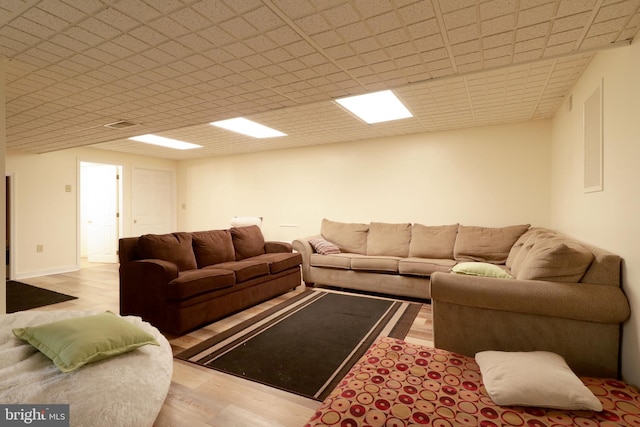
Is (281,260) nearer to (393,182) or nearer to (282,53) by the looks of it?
(393,182)

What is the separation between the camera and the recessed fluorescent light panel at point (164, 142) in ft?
15.8

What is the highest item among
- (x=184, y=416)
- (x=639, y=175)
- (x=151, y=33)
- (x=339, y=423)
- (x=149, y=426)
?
(x=151, y=33)

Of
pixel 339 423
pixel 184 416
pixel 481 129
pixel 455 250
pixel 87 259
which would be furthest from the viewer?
pixel 87 259

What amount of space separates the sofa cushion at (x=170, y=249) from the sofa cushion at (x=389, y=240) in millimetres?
2439

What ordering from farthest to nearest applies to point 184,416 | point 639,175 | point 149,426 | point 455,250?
1. point 455,250
2. point 184,416
3. point 639,175
4. point 149,426

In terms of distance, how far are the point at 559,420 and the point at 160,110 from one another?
3.68 m

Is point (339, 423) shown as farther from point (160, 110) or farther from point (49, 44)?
point (160, 110)

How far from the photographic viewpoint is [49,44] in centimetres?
183

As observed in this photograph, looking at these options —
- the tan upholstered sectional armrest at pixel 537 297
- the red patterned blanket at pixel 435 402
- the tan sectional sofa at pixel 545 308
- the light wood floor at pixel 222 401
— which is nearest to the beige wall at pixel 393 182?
the tan sectional sofa at pixel 545 308

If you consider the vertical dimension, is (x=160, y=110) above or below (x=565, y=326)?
above

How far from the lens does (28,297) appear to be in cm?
392

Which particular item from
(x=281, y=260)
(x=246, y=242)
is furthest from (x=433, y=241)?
(x=246, y=242)

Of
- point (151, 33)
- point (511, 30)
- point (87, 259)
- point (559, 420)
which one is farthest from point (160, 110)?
point (87, 259)

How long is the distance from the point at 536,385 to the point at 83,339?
2.00 m
